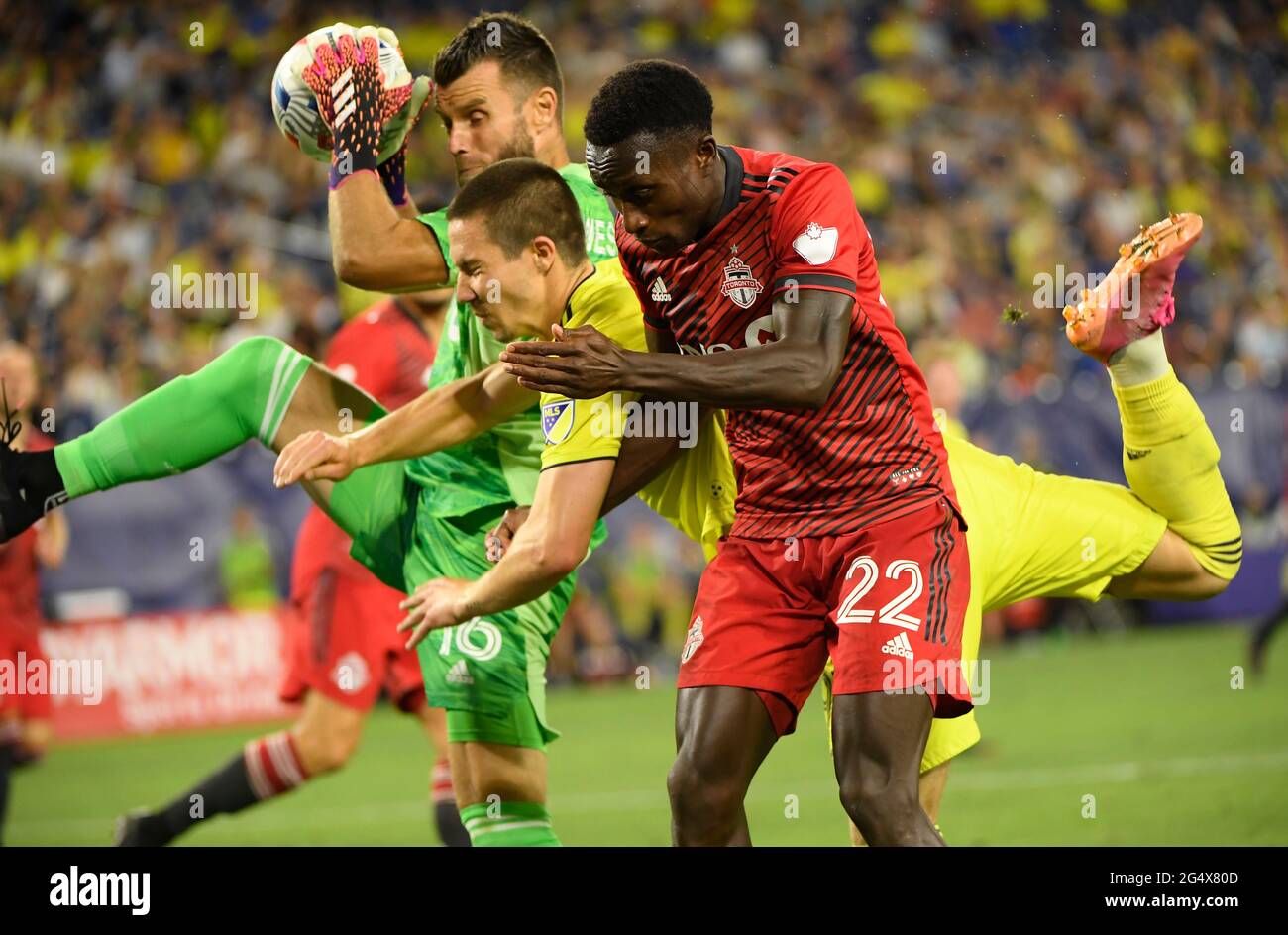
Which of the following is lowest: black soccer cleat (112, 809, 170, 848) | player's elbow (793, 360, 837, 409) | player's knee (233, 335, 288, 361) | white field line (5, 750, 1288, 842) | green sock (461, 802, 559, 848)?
white field line (5, 750, 1288, 842)

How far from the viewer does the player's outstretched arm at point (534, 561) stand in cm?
416

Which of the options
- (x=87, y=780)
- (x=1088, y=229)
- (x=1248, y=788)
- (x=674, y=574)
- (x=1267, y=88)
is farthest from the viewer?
(x=1267, y=88)

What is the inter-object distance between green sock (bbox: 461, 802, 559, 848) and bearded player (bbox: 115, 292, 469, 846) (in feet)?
4.81

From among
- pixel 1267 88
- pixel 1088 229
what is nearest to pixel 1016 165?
pixel 1088 229

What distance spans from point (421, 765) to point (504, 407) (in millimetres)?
5677

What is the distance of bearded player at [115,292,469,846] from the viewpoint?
644 cm

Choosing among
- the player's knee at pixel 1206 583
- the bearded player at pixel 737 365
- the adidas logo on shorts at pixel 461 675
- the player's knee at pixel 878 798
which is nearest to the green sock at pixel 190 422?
the adidas logo on shorts at pixel 461 675

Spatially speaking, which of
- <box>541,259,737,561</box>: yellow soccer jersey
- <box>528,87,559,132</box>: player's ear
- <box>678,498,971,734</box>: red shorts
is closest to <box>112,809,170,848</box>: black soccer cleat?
<box>541,259,737,561</box>: yellow soccer jersey

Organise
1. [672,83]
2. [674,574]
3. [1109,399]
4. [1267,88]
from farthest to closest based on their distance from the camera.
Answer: [1267,88], [1109,399], [674,574], [672,83]

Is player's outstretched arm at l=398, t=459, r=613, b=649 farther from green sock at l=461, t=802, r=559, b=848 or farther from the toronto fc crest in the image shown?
green sock at l=461, t=802, r=559, b=848

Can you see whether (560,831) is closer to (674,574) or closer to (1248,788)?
(1248,788)

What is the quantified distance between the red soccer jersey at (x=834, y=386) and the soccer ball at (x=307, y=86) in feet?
4.18

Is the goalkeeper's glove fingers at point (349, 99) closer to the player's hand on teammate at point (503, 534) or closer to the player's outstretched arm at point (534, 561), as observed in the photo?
the player's hand on teammate at point (503, 534)

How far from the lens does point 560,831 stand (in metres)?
7.33
